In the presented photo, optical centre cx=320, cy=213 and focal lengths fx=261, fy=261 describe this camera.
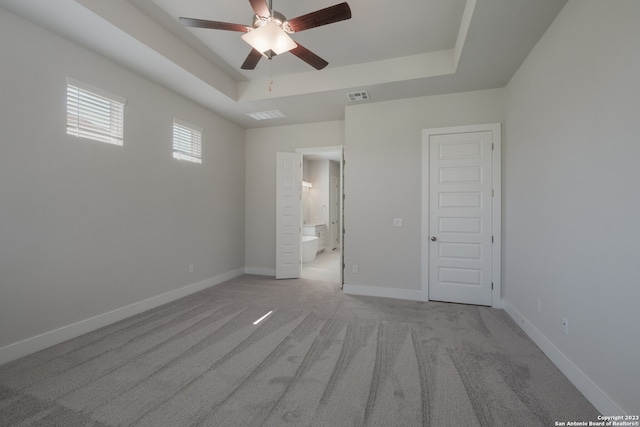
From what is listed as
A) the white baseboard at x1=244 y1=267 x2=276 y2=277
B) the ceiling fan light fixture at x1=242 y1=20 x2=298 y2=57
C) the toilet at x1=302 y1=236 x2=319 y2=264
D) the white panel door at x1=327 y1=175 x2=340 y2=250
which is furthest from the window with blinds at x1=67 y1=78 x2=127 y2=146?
the white panel door at x1=327 y1=175 x2=340 y2=250

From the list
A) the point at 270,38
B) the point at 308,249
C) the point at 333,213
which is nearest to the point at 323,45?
the point at 270,38

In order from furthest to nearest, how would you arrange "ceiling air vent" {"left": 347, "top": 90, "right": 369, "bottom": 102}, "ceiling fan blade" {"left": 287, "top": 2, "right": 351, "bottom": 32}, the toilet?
the toilet
"ceiling air vent" {"left": 347, "top": 90, "right": 369, "bottom": 102}
"ceiling fan blade" {"left": 287, "top": 2, "right": 351, "bottom": 32}

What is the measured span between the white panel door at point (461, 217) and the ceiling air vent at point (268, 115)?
255cm

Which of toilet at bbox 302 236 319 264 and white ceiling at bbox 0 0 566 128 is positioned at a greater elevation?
white ceiling at bbox 0 0 566 128

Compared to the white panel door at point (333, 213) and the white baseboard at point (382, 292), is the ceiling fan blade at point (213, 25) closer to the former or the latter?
the white baseboard at point (382, 292)

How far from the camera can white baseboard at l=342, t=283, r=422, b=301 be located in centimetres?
388

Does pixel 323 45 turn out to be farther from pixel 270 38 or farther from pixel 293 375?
pixel 293 375

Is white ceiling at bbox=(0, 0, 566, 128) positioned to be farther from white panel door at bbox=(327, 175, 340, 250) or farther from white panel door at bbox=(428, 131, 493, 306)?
white panel door at bbox=(327, 175, 340, 250)

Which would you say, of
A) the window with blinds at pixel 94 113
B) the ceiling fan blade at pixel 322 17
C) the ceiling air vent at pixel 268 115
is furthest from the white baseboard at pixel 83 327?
the ceiling fan blade at pixel 322 17

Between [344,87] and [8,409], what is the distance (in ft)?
14.0

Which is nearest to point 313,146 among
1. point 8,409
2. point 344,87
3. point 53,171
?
point 344,87

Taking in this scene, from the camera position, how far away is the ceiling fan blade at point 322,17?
1.84 m

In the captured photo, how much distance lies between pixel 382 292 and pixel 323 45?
351cm

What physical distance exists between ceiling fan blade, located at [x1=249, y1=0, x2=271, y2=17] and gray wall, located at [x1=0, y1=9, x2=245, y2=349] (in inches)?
83.6
